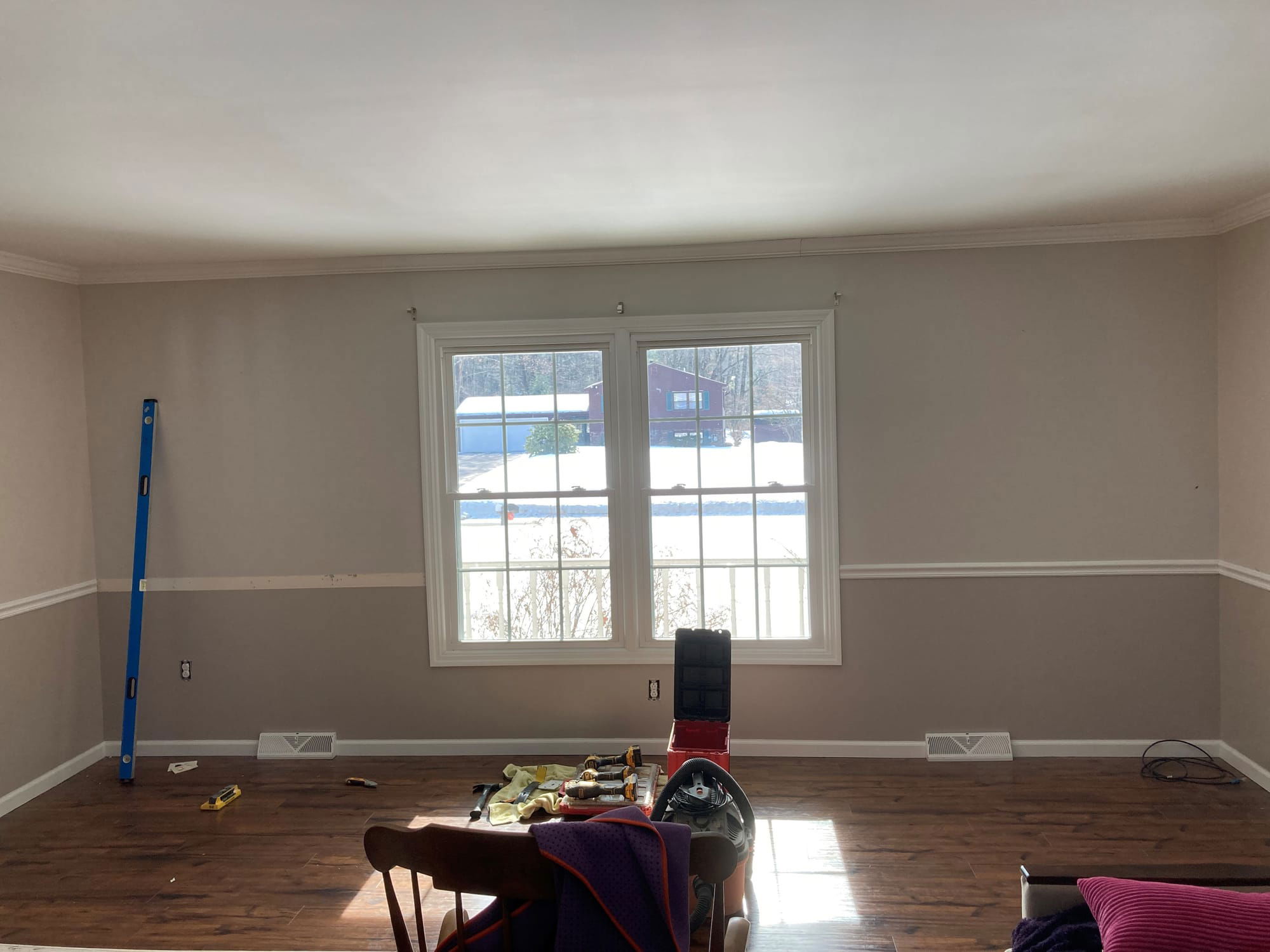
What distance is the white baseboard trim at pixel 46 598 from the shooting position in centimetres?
440

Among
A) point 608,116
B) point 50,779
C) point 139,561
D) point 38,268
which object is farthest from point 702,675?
point 38,268

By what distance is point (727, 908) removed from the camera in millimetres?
3125

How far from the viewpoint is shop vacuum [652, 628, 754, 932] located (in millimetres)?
3043

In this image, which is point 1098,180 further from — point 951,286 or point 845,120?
point 845,120

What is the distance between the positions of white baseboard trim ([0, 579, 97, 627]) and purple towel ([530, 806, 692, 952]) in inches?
151

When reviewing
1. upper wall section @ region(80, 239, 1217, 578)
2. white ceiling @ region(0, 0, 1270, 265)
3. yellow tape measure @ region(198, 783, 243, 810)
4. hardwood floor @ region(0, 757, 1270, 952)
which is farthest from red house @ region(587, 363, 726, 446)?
yellow tape measure @ region(198, 783, 243, 810)

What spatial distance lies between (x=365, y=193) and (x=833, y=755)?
3.56 m

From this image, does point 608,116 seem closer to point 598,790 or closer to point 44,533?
point 598,790

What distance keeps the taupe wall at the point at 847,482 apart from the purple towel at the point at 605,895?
9.84ft

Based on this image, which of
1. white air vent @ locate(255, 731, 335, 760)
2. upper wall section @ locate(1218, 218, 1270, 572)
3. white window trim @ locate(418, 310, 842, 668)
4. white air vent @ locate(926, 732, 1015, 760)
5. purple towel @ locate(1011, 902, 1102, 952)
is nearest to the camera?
purple towel @ locate(1011, 902, 1102, 952)

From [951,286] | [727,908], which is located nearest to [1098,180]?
[951,286]

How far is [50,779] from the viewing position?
4.62 m

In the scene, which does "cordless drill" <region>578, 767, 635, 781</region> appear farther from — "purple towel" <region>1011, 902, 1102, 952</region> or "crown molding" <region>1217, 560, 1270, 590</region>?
"crown molding" <region>1217, 560, 1270, 590</region>

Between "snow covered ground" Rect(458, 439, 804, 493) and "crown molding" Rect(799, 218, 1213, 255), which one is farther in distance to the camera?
"snow covered ground" Rect(458, 439, 804, 493)
